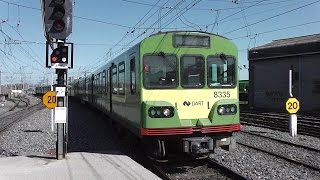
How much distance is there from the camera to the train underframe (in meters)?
9.26

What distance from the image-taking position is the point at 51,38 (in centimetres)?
1045

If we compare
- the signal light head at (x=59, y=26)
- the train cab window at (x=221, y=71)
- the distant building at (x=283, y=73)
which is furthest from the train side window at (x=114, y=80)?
the distant building at (x=283, y=73)

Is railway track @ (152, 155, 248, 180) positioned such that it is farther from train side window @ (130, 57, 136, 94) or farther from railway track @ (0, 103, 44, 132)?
railway track @ (0, 103, 44, 132)

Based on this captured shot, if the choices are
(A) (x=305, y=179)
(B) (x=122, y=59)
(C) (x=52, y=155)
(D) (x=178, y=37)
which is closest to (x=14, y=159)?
(C) (x=52, y=155)

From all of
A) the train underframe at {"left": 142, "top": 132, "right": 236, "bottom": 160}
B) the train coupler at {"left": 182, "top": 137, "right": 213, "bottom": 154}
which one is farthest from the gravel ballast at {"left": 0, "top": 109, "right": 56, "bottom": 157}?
the train coupler at {"left": 182, "top": 137, "right": 213, "bottom": 154}

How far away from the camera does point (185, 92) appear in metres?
9.63

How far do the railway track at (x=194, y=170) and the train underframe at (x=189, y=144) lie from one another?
0.94 ft

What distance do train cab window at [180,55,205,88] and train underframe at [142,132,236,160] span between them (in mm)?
1154

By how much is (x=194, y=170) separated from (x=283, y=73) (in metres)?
21.0

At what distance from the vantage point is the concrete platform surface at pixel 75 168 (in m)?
8.23

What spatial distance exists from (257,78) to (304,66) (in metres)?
5.16

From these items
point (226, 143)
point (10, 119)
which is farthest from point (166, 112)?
point (10, 119)

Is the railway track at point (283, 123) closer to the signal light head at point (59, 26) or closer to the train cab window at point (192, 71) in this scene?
the train cab window at point (192, 71)

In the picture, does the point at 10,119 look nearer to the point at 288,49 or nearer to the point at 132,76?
the point at 288,49
